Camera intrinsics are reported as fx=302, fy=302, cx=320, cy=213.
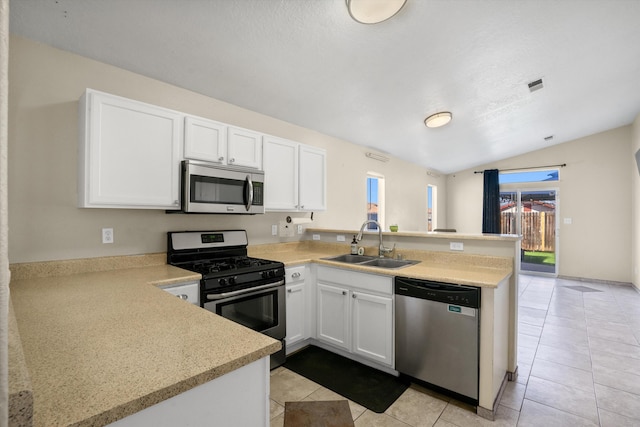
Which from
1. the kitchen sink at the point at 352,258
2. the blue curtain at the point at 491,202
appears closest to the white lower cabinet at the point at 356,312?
the kitchen sink at the point at 352,258

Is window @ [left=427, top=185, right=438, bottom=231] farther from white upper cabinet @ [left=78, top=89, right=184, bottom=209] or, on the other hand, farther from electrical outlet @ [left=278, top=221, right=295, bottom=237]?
white upper cabinet @ [left=78, top=89, right=184, bottom=209]

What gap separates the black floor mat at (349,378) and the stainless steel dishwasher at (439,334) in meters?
0.17

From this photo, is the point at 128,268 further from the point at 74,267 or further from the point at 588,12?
the point at 588,12

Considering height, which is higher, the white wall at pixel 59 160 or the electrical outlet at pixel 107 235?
the white wall at pixel 59 160

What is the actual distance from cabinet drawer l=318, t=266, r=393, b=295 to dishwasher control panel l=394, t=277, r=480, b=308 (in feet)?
0.28

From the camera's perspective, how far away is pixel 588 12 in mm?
2365

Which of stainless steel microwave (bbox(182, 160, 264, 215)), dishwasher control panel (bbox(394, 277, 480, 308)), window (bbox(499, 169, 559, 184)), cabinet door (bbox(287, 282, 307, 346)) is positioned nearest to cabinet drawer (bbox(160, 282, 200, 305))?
stainless steel microwave (bbox(182, 160, 264, 215))

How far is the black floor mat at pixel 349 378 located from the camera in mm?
2119

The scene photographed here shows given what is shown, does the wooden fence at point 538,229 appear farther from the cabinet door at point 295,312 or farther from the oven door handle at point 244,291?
the oven door handle at point 244,291

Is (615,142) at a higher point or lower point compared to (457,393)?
higher

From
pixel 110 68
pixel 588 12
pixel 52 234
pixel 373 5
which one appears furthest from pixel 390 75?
pixel 52 234

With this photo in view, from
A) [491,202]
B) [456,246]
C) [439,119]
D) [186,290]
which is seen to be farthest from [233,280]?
[491,202]

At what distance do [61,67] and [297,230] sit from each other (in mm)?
2507

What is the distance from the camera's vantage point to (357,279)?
2.51m
